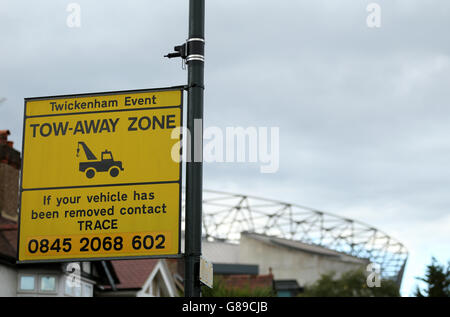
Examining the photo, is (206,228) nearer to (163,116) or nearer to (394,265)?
(394,265)

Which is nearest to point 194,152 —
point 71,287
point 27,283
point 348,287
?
point 27,283

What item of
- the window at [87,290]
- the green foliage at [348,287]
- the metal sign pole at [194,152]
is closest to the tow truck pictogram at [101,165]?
the metal sign pole at [194,152]

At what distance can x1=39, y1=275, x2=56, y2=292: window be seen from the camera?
35.1m

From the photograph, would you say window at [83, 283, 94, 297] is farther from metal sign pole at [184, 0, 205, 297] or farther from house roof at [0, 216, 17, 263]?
metal sign pole at [184, 0, 205, 297]

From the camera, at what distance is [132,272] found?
4469 centimetres

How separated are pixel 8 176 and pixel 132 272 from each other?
9.42 m

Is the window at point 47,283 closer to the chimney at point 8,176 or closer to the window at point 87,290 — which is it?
the window at point 87,290

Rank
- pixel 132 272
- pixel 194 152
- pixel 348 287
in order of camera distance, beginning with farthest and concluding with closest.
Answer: pixel 348 287 < pixel 132 272 < pixel 194 152

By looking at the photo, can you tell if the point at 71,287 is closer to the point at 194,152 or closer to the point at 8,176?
the point at 8,176

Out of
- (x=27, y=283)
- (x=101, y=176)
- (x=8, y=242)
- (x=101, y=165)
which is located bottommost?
(x=101, y=176)

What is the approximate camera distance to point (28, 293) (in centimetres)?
3444
